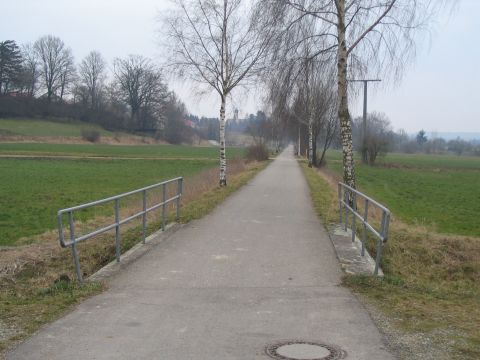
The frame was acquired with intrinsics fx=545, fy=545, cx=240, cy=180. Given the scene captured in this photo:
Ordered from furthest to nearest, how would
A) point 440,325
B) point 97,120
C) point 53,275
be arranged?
point 97,120 → point 53,275 → point 440,325

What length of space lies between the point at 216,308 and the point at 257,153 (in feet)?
150

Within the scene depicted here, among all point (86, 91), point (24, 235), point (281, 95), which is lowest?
point (24, 235)

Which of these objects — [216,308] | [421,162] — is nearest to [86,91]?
[421,162]

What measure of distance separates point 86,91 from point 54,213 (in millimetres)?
102945

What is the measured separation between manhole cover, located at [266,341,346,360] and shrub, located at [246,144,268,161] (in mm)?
45007

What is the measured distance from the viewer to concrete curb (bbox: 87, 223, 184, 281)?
718 cm

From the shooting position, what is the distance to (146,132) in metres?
117

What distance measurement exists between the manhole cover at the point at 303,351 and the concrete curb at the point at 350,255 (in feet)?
9.26

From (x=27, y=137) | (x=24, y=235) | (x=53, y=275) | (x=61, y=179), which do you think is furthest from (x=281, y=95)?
(x=27, y=137)

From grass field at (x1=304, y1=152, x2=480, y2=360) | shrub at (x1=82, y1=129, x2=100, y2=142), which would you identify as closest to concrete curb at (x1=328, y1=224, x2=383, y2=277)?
grass field at (x1=304, y1=152, x2=480, y2=360)

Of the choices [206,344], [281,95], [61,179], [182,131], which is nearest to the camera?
[206,344]

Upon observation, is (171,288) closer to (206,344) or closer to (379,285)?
(206,344)

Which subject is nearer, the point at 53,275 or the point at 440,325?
the point at 440,325

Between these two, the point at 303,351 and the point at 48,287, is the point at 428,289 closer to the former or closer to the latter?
the point at 303,351
